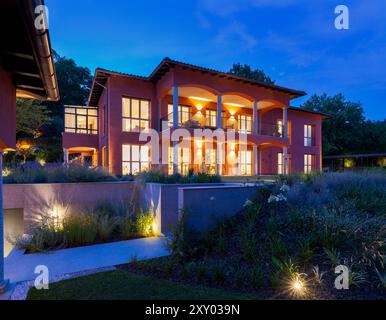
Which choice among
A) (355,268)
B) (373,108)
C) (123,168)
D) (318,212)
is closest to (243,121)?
(123,168)

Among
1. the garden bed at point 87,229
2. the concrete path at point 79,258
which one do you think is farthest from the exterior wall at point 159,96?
the concrete path at point 79,258

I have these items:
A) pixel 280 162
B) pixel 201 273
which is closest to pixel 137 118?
pixel 201 273

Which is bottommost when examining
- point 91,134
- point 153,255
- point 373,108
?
point 153,255

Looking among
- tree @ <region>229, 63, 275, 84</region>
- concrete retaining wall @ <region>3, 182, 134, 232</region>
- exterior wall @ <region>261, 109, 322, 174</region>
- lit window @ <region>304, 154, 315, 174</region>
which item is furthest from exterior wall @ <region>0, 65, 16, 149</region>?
tree @ <region>229, 63, 275, 84</region>

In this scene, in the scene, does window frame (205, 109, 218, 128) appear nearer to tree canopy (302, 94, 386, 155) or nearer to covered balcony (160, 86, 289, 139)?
covered balcony (160, 86, 289, 139)

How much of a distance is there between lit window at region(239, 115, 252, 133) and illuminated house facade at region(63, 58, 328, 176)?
88 millimetres

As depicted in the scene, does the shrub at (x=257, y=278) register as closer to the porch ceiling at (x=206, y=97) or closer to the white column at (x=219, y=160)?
the white column at (x=219, y=160)

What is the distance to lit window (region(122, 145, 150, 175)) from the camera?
47.9ft

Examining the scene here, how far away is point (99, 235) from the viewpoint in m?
6.17

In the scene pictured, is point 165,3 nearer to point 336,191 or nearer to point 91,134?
point 336,191

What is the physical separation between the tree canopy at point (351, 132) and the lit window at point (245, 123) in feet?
67.1

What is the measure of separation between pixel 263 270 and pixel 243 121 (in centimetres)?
1734

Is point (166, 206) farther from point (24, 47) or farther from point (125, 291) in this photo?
point (24, 47)

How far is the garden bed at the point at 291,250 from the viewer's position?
10.9 feet
